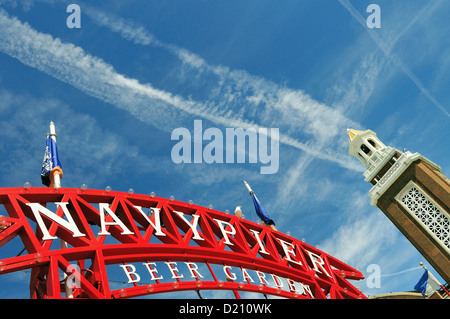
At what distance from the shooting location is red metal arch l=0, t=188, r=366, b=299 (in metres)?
14.5

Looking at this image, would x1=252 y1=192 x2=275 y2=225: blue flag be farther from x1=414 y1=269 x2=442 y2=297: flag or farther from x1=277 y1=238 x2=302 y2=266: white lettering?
x1=414 y1=269 x2=442 y2=297: flag

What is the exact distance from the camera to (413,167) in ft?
141

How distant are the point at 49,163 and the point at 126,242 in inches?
211

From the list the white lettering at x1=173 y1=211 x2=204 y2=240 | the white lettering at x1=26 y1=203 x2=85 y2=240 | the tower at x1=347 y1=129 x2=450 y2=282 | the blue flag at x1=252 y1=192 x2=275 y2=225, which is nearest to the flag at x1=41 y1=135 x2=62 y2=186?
the white lettering at x1=26 y1=203 x2=85 y2=240

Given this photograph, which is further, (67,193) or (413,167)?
(413,167)

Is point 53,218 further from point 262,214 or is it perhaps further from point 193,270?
point 262,214

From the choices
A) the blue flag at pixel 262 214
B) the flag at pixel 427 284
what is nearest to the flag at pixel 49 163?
the blue flag at pixel 262 214

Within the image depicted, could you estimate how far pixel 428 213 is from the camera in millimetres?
40688

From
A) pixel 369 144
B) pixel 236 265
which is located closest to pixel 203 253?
pixel 236 265

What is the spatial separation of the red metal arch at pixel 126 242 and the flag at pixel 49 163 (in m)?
2.51

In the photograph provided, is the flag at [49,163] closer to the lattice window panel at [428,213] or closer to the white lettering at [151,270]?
the white lettering at [151,270]

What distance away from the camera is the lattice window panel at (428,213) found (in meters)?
39.2
